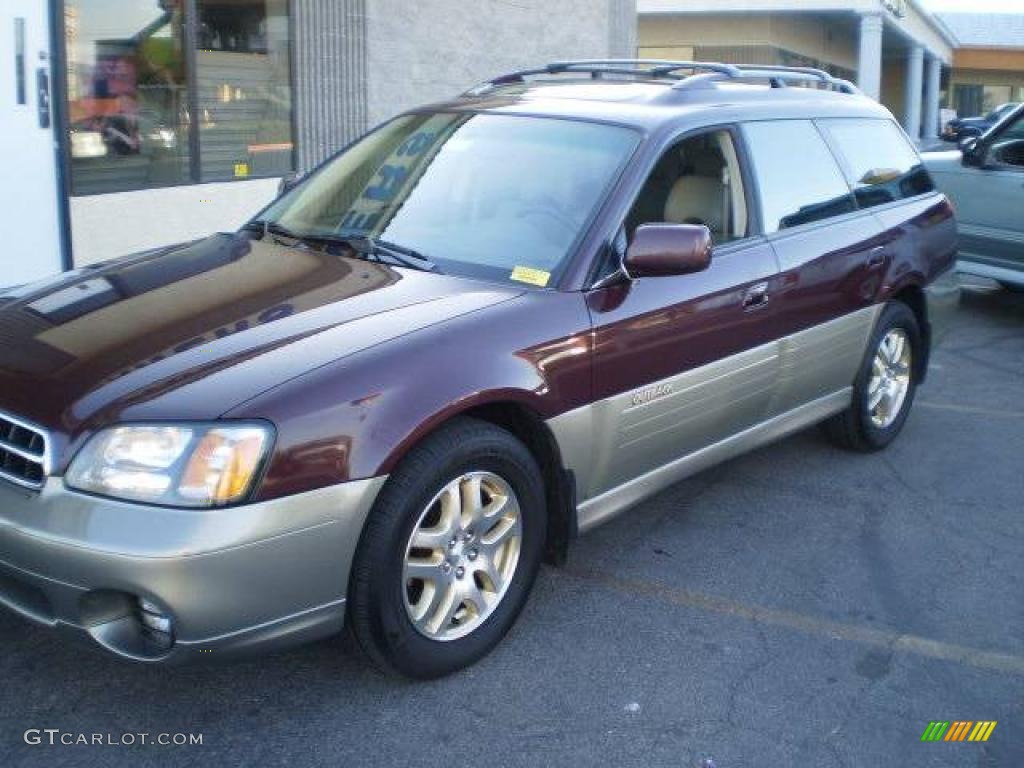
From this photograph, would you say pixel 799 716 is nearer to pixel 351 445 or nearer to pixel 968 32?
pixel 351 445

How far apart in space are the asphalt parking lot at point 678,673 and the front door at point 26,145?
13.3ft

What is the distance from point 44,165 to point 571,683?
5.36m

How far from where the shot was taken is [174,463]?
3.12 metres

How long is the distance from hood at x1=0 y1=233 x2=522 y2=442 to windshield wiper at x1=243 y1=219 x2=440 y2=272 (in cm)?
7

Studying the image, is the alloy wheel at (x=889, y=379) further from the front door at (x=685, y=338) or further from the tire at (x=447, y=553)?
the tire at (x=447, y=553)

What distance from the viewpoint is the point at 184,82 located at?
29.4ft

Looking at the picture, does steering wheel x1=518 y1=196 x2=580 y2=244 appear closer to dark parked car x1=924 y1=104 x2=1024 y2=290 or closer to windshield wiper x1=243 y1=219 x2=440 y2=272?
windshield wiper x1=243 y1=219 x2=440 y2=272

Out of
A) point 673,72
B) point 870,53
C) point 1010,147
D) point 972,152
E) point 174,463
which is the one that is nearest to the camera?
point 174,463

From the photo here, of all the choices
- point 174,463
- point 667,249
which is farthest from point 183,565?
point 667,249

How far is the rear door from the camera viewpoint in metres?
5.02

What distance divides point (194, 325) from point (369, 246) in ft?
2.98

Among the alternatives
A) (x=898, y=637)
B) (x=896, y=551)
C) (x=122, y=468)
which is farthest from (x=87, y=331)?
(x=896, y=551)

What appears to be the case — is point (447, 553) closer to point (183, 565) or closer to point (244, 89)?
point (183, 565)

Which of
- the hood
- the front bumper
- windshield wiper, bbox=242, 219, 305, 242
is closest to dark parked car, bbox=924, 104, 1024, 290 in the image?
windshield wiper, bbox=242, 219, 305, 242
